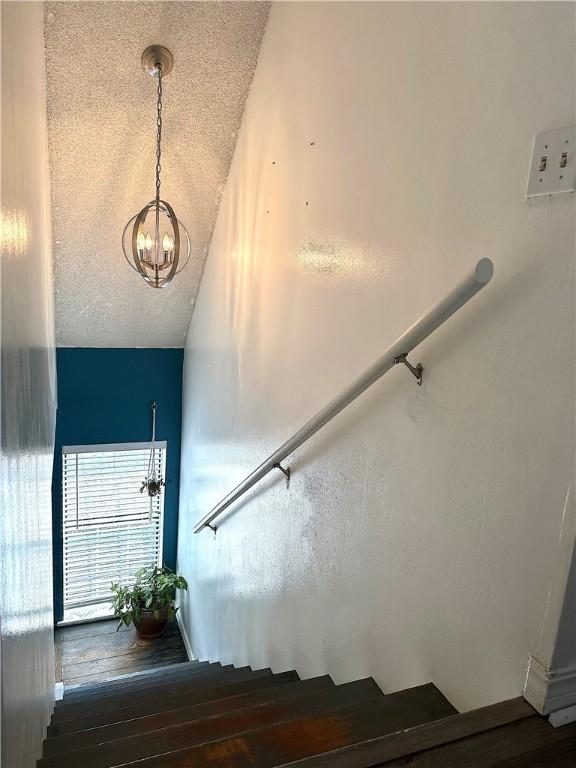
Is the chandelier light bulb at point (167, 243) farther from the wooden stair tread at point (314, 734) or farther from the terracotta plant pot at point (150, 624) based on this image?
the terracotta plant pot at point (150, 624)

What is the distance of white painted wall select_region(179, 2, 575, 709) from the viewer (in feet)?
3.59

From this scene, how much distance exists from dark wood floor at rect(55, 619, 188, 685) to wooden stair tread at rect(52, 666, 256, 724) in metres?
2.18

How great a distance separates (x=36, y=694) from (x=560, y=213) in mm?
1925

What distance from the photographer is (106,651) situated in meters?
4.77

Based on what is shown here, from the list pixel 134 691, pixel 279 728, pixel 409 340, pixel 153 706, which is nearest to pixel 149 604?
pixel 134 691

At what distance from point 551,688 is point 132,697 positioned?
5.80ft

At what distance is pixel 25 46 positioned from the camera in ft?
5.50

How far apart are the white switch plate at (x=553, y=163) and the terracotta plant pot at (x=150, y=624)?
472cm

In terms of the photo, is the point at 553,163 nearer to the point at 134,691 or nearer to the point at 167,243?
the point at 167,243

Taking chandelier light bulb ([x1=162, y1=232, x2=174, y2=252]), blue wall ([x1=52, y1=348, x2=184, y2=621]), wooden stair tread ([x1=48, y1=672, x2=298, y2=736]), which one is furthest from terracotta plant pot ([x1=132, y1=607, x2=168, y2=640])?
chandelier light bulb ([x1=162, y1=232, x2=174, y2=252])

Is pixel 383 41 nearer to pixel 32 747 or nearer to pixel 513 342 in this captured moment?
pixel 513 342

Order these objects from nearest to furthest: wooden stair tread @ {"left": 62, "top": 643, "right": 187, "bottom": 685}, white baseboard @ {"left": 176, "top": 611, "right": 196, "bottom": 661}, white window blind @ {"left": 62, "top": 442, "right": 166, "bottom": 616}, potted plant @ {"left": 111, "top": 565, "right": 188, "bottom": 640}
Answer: wooden stair tread @ {"left": 62, "top": 643, "right": 187, "bottom": 685}
white baseboard @ {"left": 176, "top": 611, "right": 196, "bottom": 661}
potted plant @ {"left": 111, "top": 565, "right": 188, "bottom": 640}
white window blind @ {"left": 62, "top": 442, "right": 166, "bottom": 616}

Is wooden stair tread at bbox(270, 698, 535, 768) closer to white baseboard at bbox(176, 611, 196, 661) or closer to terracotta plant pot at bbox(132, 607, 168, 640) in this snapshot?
white baseboard at bbox(176, 611, 196, 661)

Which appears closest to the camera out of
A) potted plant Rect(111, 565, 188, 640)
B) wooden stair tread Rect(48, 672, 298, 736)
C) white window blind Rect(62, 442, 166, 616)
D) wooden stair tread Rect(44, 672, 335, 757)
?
wooden stair tread Rect(44, 672, 335, 757)
